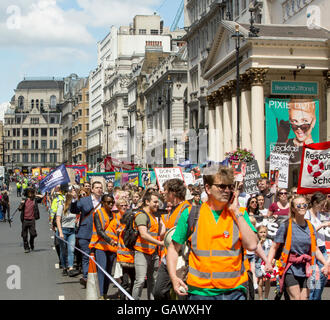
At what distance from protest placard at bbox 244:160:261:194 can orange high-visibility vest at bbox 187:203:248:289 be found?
14.2 m

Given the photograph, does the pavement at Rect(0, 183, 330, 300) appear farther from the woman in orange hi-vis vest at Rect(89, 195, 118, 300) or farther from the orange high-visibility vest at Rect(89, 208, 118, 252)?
the orange high-visibility vest at Rect(89, 208, 118, 252)

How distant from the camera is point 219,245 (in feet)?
18.8

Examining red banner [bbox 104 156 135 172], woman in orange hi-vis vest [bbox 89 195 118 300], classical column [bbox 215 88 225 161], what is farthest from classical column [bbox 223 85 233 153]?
woman in orange hi-vis vest [bbox 89 195 118 300]

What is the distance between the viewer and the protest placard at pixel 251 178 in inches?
788

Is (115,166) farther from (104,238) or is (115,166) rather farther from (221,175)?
(221,175)

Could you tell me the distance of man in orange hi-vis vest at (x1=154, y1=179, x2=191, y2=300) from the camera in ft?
26.3

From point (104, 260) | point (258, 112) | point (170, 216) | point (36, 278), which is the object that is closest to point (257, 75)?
point (258, 112)

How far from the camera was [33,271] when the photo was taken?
15891mm

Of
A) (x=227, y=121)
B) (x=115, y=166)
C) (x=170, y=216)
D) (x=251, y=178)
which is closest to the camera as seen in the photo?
(x=170, y=216)

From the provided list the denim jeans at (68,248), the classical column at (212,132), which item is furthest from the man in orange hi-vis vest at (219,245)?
the classical column at (212,132)

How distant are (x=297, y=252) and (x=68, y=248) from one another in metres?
8.12
